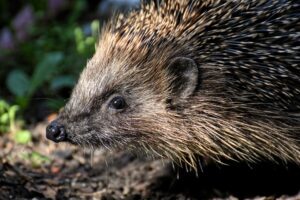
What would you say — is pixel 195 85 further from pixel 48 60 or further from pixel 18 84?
pixel 18 84

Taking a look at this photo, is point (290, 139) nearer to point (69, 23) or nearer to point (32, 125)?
point (32, 125)

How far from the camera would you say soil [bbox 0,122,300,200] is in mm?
5832

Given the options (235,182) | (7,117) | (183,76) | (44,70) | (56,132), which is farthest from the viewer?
(44,70)

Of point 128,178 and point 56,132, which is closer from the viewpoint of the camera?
point 56,132

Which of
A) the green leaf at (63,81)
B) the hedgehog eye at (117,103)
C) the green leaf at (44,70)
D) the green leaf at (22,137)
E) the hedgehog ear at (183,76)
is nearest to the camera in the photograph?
the hedgehog ear at (183,76)

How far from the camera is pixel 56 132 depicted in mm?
5488

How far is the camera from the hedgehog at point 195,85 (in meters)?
5.39

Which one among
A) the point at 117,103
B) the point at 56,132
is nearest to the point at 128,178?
the point at 117,103

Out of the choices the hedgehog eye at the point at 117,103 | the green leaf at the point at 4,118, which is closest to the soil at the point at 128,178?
the green leaf at the point at 4,118

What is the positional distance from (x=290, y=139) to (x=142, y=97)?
125 cm

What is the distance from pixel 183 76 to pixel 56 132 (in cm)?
111

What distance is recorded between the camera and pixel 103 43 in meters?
Answer: 6.01

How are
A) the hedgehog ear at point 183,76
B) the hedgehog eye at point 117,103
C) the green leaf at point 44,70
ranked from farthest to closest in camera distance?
the green leaf at point 44,70 < the hedgehog eye at point 117,103 < the hedgehog ear at point 183,76

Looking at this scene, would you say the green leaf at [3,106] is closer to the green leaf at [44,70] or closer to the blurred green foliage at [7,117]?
the blurred green foliage at [7,117]
